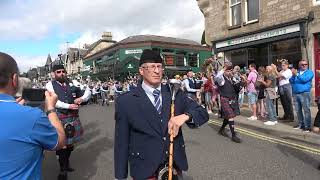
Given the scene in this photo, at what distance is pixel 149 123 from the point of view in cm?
345

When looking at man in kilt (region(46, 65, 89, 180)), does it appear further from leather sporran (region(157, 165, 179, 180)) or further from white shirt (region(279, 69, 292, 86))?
white shirt (region(279, 69, 292, 86))

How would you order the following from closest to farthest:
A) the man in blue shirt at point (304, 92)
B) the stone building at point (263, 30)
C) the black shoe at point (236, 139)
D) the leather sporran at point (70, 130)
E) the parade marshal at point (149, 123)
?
1. the parade marshal at point (149, 123)
2. the leather sporran at point (70, 130)
3. the black shoe at point (236, 139)
4. the man in blue shirt at point (304, 92)
5. the stone building at point (263, 30)

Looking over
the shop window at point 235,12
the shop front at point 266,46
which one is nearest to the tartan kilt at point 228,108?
the shop front at point 266,46

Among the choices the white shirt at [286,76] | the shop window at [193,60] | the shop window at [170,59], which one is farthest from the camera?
the shop window at [193,60]

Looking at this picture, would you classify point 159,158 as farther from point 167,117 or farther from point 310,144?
point 310,144

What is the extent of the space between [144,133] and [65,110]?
11.4 ft

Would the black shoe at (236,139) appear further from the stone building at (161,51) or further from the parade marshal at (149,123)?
the stone building at (161,51)

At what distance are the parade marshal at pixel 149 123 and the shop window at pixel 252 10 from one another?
55.7 feet

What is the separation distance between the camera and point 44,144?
2.53 metres

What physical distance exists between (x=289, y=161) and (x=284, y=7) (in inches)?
466

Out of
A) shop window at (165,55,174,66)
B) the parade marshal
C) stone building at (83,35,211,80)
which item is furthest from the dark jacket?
shop window at (165,55,174,66)

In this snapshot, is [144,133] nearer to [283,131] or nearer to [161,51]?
[283,131]

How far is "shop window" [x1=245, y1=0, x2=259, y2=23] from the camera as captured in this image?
65.0 feet

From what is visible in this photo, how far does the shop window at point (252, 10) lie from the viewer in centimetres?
1980
